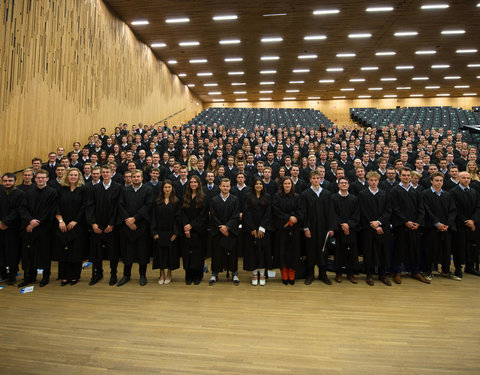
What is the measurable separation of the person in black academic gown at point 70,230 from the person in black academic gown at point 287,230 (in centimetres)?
291

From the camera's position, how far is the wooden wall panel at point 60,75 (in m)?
6.84

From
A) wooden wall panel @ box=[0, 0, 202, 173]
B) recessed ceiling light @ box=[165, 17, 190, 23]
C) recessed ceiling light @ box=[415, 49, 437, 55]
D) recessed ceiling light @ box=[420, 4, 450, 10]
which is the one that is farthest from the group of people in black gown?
recessed ceiling light @ box=[415, 49, 437, 55]

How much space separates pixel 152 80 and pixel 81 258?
13894 millimetres

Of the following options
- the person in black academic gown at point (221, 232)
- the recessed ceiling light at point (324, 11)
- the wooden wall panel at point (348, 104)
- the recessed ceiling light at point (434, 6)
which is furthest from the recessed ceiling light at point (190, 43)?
the wooden wall panel at point (348, 104)

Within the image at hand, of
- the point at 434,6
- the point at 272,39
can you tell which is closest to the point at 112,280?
the point at 272,39

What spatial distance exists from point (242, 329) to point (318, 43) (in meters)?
14.6

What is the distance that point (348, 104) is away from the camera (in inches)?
983

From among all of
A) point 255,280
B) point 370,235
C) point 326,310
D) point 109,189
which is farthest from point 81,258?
point 370,235

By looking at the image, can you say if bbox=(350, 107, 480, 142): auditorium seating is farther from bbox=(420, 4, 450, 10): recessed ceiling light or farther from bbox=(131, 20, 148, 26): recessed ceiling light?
bbox=(131, 20, 148, 26): recessed ceiling light

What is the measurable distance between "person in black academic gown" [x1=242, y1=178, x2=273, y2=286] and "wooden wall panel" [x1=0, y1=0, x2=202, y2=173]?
6648mm

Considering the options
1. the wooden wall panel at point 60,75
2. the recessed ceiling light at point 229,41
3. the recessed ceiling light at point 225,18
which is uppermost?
the recessed ceiling light at point 229,41

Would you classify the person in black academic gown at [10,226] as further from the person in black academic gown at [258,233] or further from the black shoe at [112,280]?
the person in black academic gown at [258,233]

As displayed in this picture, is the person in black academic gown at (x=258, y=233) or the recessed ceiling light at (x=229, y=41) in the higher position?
the recessed ceiling light at (x=229, y=41)

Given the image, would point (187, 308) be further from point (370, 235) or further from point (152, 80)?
point (152, 80)
